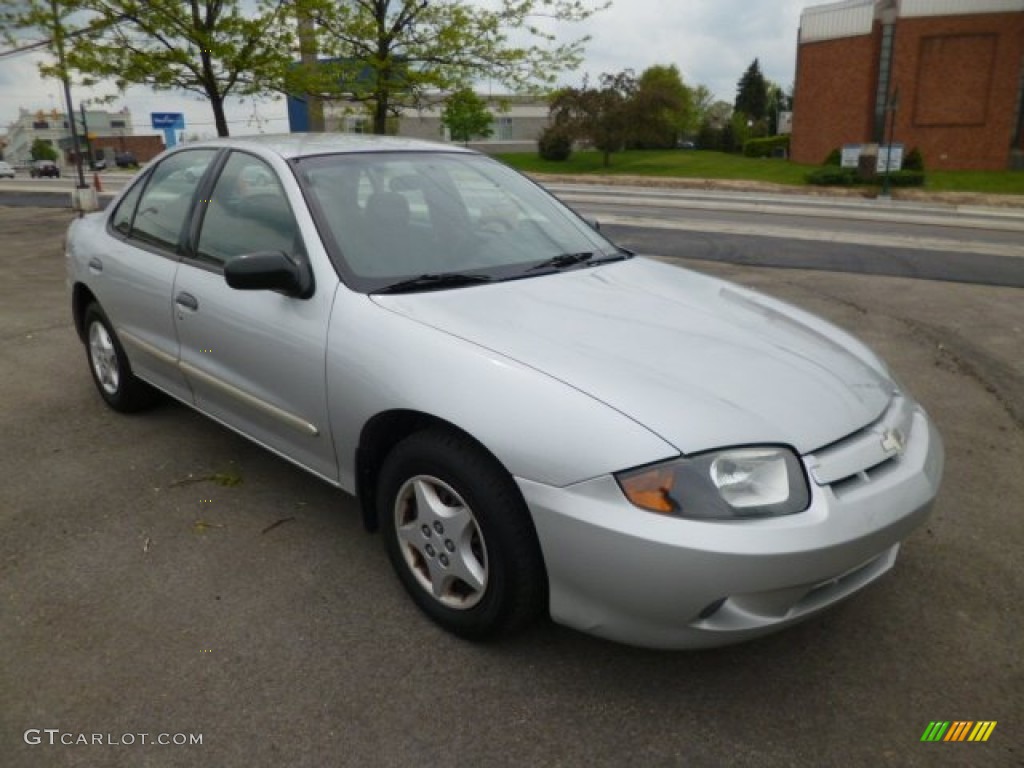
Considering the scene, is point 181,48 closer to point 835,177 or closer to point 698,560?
point 698,560

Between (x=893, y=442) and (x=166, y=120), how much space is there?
3435 cm

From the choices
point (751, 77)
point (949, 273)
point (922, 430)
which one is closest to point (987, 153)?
point (949, 273)

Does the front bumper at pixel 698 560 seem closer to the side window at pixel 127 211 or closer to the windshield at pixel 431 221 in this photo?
the windshield at pixel 431 221

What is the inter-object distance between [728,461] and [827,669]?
2.89 feet

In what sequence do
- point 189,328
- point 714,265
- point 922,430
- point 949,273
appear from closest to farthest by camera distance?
point 922,430 → point 189,328 → point 949,273 → point 714,265

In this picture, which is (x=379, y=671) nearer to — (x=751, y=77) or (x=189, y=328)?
(x=189, y=328)

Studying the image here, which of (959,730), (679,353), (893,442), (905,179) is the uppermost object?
(679,353)

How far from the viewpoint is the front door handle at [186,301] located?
3459mm

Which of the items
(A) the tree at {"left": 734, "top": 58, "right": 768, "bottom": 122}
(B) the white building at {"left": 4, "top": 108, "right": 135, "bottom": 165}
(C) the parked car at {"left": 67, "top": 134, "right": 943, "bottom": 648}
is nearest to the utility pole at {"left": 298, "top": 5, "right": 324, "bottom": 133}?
(C) the parked car at {"left": 67, "top": 134, "right": 943, "bottom": 648}

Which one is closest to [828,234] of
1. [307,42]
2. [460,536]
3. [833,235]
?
[833,235]

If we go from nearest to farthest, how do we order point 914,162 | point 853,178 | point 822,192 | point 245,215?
1. point 245,215
2. point 822,192
3. point 853,178
4. point 914,162

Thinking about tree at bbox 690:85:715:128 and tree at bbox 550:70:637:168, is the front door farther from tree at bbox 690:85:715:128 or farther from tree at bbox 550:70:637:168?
tree at bbox 690:85:715:128

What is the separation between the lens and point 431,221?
3.25m

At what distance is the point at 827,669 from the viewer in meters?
2.48
